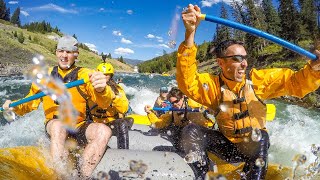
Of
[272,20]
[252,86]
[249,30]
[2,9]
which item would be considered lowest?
[252,86]

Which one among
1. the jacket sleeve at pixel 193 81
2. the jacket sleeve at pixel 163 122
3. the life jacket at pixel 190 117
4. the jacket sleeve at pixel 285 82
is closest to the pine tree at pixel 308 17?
the jacket sleeve at pixel 163 122

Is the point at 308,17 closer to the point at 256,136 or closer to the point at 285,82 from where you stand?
the point at 285,82

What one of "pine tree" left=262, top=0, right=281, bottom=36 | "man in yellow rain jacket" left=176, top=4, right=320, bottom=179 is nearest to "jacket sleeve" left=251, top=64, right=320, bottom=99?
"man in yellow rain jacket" left=176, top=4, right=320, bottom=179

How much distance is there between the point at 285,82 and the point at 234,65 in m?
0.54

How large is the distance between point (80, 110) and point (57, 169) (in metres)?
0.94

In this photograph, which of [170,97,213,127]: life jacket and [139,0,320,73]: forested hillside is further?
[139,0,320,73]: forested hillside

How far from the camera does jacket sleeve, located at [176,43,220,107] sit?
2.99 m

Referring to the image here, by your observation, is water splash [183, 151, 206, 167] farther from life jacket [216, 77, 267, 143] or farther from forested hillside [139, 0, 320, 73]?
forested hillside [139, 0, 320, 73]

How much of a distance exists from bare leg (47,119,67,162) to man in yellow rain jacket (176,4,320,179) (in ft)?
4.28

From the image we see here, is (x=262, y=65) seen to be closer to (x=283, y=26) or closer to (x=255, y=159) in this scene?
(x=283, y=26)

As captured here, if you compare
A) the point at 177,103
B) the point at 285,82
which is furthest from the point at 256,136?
the point at 177,103

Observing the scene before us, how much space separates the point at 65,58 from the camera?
4.28 m

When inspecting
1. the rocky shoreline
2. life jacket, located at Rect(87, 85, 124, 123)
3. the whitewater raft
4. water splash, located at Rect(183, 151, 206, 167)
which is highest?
the rocky shoreline

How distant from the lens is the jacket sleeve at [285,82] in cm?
314
